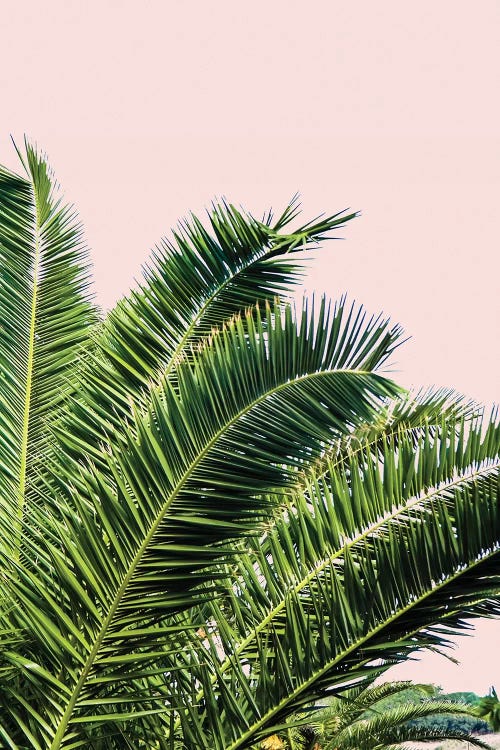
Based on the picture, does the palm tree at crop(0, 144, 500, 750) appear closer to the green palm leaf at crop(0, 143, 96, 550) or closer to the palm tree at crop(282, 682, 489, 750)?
the green palm leaf at crop(0, 143, 96, 550)

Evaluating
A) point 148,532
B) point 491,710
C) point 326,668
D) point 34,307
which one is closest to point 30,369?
point 34,307

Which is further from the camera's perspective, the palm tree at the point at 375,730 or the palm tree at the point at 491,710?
the palm tree at the point at 491,710

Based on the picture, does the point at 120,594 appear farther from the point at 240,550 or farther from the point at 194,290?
the point at 194,290

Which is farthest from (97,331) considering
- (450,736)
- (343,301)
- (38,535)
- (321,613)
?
(450,736)

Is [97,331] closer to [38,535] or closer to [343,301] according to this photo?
[343,301]

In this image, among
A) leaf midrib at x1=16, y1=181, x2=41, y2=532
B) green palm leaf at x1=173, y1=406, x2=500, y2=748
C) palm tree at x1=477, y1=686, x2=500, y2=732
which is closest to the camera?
green palm leaf at x1=173, y1=406, x2=500, y2=748

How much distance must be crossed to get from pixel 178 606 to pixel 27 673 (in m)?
0.59

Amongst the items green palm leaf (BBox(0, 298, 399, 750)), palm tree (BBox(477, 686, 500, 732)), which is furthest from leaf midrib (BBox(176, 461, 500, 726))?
palm tree (BBox(477, 686, 500, 732))

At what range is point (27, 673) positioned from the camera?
300 cm

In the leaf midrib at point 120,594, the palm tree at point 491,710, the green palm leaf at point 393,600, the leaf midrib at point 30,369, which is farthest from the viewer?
the palm tree at point 491,710

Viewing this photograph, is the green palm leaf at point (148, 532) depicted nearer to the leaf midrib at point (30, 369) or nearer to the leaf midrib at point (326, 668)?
the leaf midrib at point (326, 668)

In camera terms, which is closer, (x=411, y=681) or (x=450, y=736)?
(x=450, y=736)

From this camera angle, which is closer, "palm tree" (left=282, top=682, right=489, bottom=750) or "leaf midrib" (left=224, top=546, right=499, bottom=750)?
"leaf midrib" (left=224, top=546, right=499, bottom=750)

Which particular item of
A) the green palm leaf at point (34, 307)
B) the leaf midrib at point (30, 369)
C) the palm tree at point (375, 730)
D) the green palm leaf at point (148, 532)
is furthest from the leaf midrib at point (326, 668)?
the palm tree at point (375, 730)
